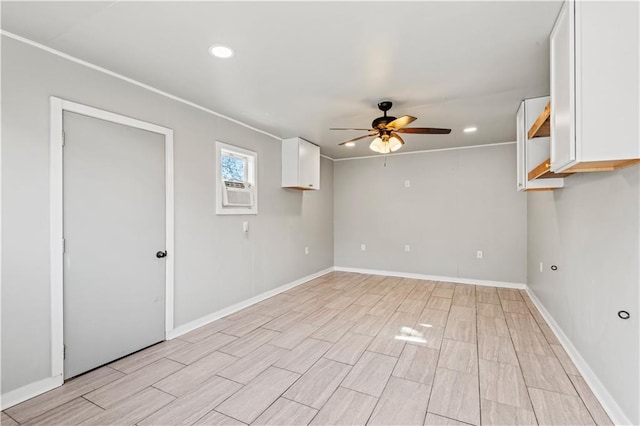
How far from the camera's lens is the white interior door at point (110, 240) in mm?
2352

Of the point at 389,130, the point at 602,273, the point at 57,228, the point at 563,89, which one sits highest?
the point at 389,130

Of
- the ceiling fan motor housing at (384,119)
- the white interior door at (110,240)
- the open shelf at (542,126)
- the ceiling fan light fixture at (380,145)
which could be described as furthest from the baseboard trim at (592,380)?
the white interior door at (110,240)

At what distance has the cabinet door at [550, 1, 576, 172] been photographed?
1.60 m

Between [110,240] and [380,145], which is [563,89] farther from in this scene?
[110,240]

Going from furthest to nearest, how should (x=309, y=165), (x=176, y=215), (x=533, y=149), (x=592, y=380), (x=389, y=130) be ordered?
(x=309, y=165)
(x=389, y=130)
(x=176, y=215)
(x=533, y=149)
(x=592, y=380)

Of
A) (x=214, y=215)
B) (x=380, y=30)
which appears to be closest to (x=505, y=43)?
(x=380, y=30)

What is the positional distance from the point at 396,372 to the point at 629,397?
1.38 metres

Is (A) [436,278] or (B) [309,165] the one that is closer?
(B) [309,165]

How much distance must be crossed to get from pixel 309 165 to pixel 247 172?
1.17 meters

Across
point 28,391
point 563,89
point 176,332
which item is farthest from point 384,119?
point 28,391

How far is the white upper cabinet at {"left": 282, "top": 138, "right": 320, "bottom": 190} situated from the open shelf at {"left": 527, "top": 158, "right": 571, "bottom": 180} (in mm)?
2980

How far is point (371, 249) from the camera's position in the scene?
Answer: 20.6ft

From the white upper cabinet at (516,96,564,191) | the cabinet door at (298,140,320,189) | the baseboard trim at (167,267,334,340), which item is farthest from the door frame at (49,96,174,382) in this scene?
the white upper cabinet at (516,96,564,191)

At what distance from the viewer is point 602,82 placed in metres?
1.51
